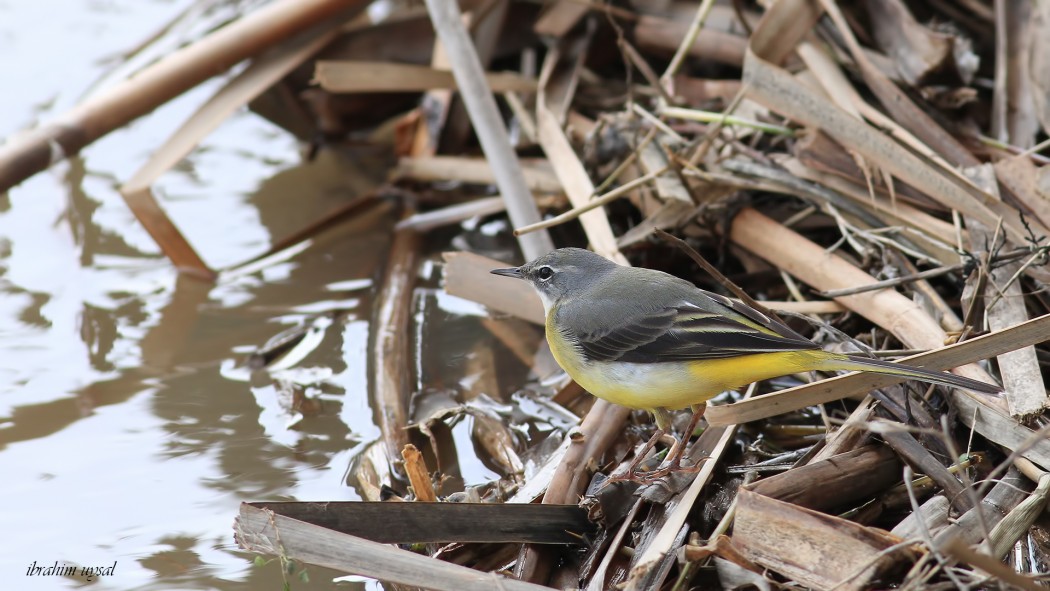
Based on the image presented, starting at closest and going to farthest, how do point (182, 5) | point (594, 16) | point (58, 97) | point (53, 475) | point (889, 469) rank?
point (889, 469) < point (53, 475) < point (594, 16) < point (58, 97) < point (182, 5)

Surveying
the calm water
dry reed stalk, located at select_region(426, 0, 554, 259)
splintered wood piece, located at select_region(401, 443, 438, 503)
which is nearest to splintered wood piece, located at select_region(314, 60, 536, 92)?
dry reed stalk, located at select_region(426, 0, 554, 259)

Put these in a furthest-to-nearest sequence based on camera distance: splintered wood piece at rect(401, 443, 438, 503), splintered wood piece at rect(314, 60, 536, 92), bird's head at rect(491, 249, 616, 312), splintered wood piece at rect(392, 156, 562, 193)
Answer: splintered wood piece at rect(314, 60, 536, 92) < splintered wood piece at rect(392, 156, 562, 193) < bird's head at rect(491, 249, 616, 312) < splintered wood piece at rect(401, 443, 438, 503)

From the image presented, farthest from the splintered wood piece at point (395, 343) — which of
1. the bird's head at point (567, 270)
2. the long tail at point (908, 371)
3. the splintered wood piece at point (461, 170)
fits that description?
the long tail at point (908, 371)

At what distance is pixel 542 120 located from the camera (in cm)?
586

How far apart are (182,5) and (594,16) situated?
3.84 metres

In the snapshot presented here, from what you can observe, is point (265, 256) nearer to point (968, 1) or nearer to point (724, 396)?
point (724, 396)

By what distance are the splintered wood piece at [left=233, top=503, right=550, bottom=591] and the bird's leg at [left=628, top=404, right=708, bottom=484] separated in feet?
2.51

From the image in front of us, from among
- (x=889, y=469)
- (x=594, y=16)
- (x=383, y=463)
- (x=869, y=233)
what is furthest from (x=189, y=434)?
(x=594, y=16)

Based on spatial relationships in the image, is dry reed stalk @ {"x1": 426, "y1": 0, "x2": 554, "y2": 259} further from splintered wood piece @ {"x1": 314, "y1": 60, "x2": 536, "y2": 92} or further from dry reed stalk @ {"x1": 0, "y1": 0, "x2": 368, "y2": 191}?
dry reed stalk @ {"x1": 0, "y1": 0, "x2": 368, "y2": 191}

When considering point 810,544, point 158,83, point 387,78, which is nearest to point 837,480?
point 810,544

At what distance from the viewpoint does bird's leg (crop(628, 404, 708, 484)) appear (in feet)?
12.0

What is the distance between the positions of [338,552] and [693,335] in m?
1.61

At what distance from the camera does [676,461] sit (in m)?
3.83

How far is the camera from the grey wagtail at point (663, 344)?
3.62 metres
